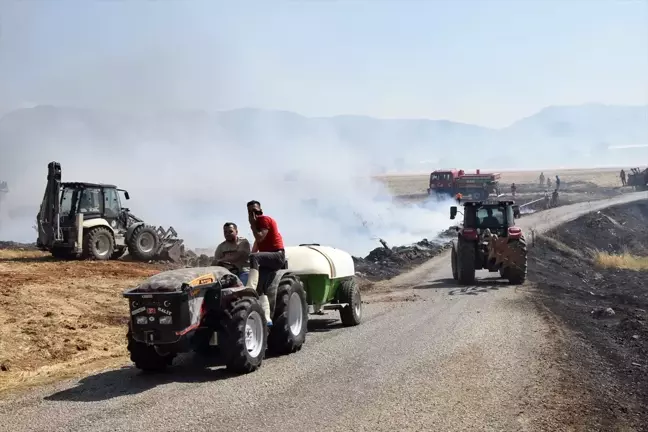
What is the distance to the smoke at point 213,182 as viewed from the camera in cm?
4656

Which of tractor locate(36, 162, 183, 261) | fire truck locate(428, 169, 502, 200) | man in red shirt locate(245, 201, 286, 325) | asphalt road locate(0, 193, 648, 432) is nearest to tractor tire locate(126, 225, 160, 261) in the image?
tractor locate(36, 162, 183, 261)

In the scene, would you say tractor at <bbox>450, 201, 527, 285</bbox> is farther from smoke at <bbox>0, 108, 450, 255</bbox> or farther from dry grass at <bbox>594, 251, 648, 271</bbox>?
smoke at <bbox>0, 108, 450, 255</bbox>

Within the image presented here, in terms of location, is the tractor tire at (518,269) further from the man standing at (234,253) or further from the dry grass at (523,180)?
the dry grass at (523,180)

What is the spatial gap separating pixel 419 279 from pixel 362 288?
2891mm

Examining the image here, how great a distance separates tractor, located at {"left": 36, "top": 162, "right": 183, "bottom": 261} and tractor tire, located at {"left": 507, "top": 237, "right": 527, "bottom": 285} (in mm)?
11460

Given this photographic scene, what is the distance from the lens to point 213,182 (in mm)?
68938

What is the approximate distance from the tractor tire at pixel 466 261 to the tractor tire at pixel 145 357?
13675 millimetres

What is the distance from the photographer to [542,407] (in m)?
8.29

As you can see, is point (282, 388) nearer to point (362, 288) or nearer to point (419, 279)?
point (362, 288)

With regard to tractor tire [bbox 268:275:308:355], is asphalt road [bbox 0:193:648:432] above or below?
below

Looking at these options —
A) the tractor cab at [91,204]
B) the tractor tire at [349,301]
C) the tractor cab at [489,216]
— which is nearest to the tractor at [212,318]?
the tractor tire at [349,301]

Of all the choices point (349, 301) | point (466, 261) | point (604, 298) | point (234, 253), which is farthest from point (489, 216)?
point (234, 253)

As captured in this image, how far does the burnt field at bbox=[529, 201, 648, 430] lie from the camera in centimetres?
967

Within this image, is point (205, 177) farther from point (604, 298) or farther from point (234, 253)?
point (234, 253)
